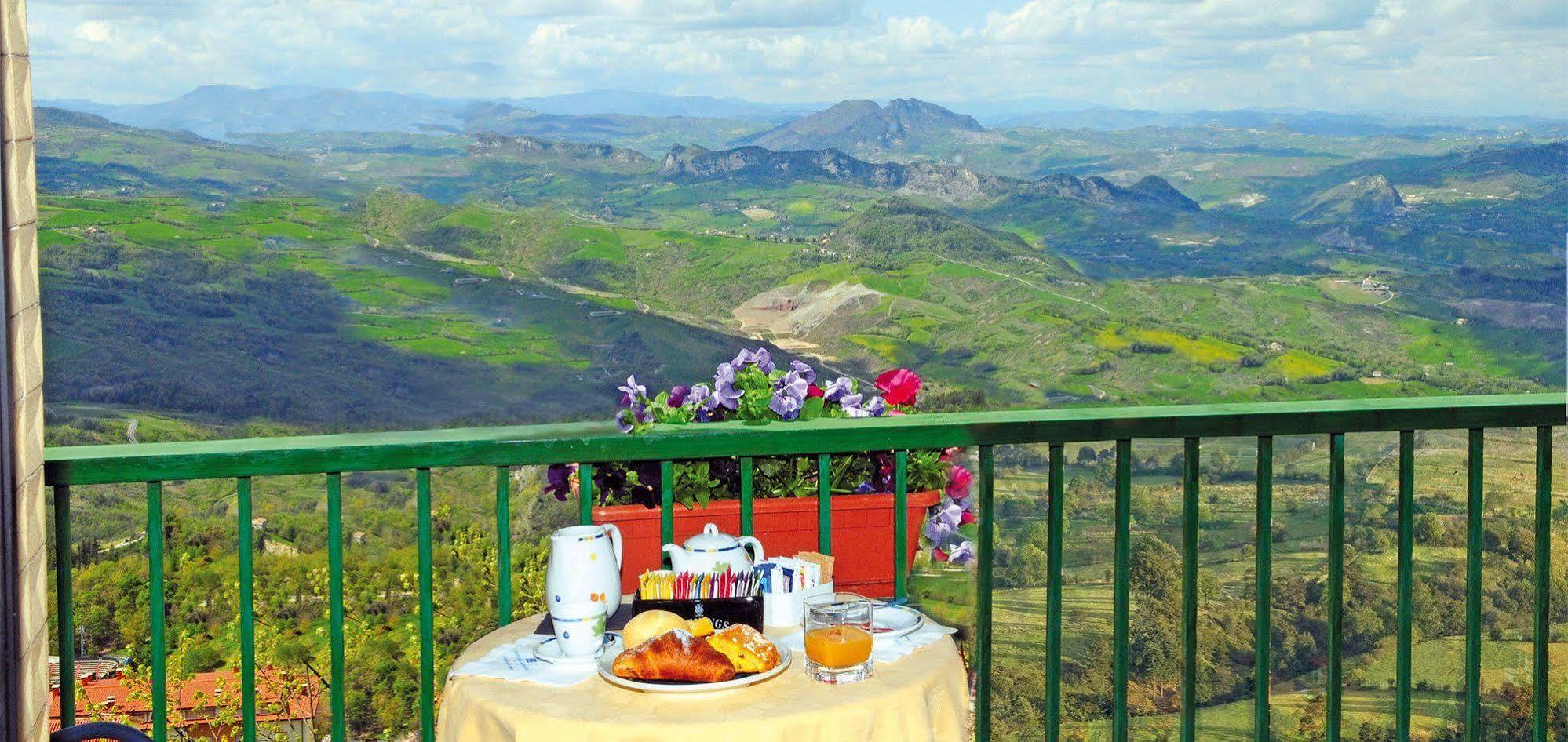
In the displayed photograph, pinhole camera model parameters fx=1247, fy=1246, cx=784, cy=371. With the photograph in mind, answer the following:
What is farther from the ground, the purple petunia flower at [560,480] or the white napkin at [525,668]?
the purple petunia flower at [560,480]

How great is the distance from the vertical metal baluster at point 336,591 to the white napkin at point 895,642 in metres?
0.69

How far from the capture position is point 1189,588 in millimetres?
2051

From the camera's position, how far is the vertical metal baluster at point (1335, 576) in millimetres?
2051

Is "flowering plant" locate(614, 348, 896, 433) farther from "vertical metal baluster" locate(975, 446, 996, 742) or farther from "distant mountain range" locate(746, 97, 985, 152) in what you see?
"distant mountain range" locate(746, 97, 985, 152)

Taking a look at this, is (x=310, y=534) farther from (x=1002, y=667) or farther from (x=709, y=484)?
(x=709, y=484)

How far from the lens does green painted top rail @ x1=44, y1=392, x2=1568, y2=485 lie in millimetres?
1789

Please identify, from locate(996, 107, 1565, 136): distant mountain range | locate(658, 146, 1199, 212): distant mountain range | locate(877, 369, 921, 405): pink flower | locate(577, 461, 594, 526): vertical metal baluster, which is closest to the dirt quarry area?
locate(658, 146, 1199, 212): distant mountain range

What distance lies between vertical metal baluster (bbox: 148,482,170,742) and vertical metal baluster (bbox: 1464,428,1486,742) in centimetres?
207

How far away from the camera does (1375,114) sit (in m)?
23.9

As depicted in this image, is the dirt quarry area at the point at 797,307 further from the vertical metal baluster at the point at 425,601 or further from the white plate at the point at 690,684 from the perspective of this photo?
the white plate at the point at 690,684

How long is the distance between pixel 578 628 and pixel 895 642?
38 centimetres

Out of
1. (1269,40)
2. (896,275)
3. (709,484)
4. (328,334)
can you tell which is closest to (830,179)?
(896,275)

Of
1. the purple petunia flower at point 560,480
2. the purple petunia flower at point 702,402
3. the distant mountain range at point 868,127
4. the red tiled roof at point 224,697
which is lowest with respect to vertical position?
the red tiled roof at point 224,697

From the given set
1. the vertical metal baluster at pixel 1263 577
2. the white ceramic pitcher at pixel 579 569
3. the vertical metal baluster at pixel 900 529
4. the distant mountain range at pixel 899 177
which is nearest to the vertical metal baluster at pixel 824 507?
the vertical metal baluster at pixel 900 529
